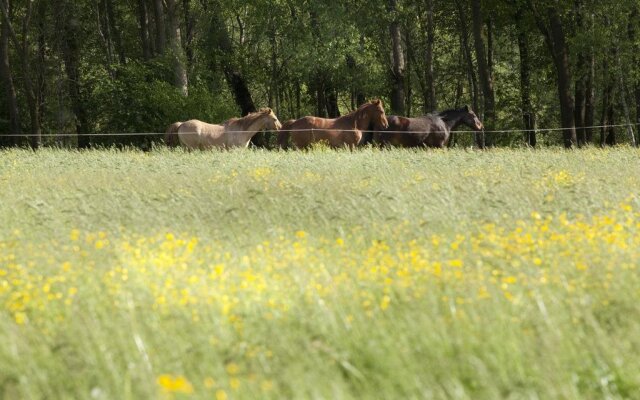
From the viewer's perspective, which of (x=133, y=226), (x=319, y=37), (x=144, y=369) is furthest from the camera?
(x=319, y=37)

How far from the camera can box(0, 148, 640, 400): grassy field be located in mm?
5238

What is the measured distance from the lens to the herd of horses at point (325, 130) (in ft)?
83.1

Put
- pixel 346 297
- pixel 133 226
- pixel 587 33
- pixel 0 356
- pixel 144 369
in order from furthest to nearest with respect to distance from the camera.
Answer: pixel 587 33 < pixel 133 226 < pixel 346 297 < pixel 0 356 < pixel 144 369

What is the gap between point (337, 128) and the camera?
26000 millimetres

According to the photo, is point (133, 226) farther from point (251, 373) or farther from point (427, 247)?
point (251, 373)

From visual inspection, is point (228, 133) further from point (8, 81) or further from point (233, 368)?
point (233, 368)

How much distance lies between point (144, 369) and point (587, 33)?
91.9 feet

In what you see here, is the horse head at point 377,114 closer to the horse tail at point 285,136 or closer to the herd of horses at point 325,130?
the herd of horses at point 325,130

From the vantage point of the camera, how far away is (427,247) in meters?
8.03

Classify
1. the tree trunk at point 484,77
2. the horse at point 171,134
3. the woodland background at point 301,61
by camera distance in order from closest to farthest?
the horse at point 171,134
the tree trunk at point 484,77
the woodland background at point 301,61

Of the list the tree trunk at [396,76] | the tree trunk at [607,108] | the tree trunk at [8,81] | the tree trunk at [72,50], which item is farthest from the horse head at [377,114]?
the tree trunk at [72,50]

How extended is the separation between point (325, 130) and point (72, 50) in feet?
A: 62.5

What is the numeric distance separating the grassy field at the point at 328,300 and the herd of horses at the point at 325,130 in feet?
46.7

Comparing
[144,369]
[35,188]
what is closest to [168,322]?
[144,369]
